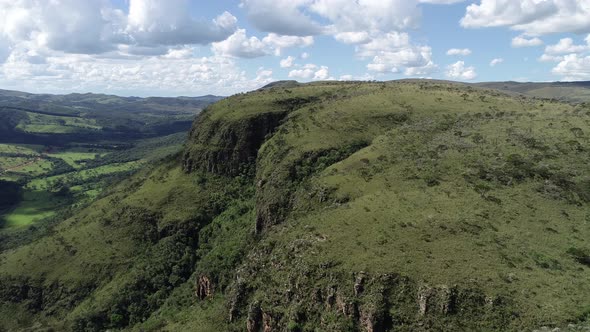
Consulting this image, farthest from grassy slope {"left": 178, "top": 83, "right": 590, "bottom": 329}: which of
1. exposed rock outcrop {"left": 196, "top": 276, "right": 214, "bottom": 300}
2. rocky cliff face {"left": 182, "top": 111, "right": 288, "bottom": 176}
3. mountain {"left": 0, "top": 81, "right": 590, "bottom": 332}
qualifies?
exposed rock outcrop {"left": 196, "top": 276, "right": 214, "bottom": 300}

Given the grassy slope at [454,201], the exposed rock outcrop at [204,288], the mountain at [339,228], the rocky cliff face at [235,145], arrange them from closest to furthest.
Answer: the grassy slope at [454,201] < the mountain at [339,228] < the exposed rock outcrop at [204,288] < the rocky cliff face at [235,145]

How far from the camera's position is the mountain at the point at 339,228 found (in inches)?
2394

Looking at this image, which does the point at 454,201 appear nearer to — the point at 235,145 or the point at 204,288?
the point at 204,288

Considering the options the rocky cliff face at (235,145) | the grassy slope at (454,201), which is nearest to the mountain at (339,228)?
the grassy slope at (454,201)

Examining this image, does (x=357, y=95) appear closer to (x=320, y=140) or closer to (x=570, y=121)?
(x=320, y=140)

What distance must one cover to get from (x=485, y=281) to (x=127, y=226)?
120 meters

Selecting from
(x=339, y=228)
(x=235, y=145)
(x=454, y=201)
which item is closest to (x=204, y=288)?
(x=339, y=228)

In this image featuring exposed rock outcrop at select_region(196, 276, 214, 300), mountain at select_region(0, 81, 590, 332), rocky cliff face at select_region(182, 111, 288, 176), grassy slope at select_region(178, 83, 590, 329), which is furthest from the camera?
rocky cliff face at select_region(182, 111, 288, 176)

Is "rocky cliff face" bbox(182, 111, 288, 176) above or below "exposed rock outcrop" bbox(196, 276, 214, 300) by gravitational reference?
above

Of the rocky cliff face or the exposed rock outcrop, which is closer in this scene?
the exposed rock outcrop

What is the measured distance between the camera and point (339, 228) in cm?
7788

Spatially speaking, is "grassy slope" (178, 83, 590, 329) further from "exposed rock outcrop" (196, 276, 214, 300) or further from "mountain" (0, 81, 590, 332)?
"exposed rock outcrop" (196, 276, 214, 300)

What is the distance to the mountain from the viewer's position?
60812 millimetres

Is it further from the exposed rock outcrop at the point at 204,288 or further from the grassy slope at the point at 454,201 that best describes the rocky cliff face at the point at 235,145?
the exposed rock outcrop at the point at 204,288
